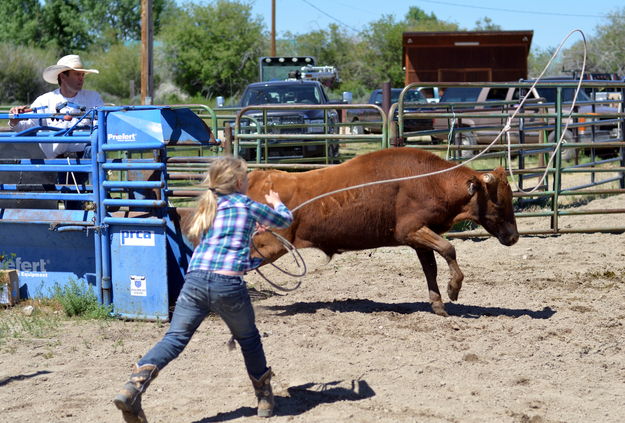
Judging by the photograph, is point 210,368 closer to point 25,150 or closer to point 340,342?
point 340,342

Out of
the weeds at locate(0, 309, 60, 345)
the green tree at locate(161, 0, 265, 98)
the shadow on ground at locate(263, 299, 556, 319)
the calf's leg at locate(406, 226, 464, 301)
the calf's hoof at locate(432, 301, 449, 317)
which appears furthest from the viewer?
the green tree at locate(161, 0, 265, 98)

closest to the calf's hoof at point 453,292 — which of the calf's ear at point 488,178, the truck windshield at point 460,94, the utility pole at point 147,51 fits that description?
the calf's ear at point 488,178

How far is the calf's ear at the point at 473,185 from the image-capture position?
6789mm

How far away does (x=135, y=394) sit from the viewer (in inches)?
165

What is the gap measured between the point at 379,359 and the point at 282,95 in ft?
35.2

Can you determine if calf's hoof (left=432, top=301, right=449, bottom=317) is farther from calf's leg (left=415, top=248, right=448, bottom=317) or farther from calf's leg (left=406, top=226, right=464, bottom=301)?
calf's leg (left=406, top=226, right=464, bottom=301)

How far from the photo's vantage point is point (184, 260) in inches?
271

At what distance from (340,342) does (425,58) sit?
2423cm

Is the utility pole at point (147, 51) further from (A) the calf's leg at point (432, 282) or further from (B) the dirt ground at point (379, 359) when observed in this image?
(A) the calf's leg at point (432, 282)

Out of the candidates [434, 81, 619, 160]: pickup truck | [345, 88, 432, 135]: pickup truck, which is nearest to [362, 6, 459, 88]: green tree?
[345, 88, 432, 135]: pickup truck

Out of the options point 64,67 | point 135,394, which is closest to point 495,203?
point 135,394

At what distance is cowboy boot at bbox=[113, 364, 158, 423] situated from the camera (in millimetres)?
4160

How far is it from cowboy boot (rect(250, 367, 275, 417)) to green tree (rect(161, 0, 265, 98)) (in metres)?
47.5

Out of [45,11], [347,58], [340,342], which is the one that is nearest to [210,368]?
[340,342]
